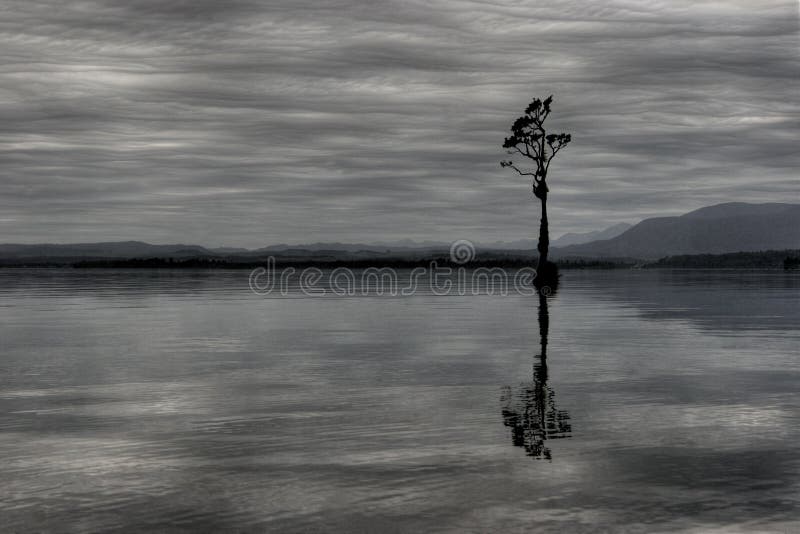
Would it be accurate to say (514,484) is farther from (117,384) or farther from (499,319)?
(499,319)

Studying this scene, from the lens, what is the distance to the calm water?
792 cm

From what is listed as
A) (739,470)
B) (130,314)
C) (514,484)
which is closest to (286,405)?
(514,484)

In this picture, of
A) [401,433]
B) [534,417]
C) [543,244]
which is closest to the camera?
[401,433]

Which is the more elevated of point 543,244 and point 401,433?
point 543,244

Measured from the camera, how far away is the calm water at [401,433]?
792cm

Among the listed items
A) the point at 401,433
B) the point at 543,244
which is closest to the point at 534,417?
the point at 401,433

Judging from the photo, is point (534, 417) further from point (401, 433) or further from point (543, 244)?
point (543, 244)

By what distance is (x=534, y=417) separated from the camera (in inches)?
484

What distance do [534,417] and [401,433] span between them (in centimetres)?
206

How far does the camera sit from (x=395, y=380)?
16.2m

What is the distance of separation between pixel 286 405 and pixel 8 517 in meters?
6.01

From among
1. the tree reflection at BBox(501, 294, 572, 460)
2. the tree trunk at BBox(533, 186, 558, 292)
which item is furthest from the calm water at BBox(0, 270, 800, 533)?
the tree trunk at BBox(533, 186, 558, 292)

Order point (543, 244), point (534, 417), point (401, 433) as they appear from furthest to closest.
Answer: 1. point (543, 244)
2. point (534, 417)
3. point (401, 433)

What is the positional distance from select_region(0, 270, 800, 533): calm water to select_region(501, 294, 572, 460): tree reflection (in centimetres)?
5
